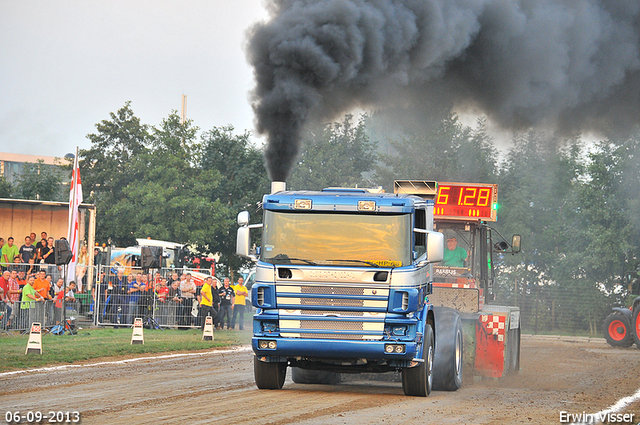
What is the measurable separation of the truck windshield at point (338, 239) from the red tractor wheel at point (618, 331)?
59.1 ft

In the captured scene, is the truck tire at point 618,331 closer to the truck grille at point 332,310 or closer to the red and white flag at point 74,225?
the red and white flag at point 74,225

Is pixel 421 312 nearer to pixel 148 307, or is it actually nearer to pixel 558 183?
pixel 148 307

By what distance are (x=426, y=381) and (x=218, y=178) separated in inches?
1265

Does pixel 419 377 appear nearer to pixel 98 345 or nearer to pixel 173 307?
pixel 98 345

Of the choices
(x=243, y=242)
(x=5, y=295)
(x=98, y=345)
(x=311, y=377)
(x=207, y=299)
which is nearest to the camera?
(x=243, y=242)

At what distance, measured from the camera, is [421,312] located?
1177 cm

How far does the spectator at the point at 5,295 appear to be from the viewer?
20.9m

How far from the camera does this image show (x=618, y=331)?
2752cm

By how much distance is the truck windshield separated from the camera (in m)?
11.4

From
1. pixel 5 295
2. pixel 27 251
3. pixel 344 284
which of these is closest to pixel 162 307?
pixel 27 251

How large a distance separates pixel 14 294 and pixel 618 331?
1844cm

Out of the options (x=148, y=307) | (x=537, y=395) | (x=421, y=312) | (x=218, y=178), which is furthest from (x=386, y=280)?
(x=218, y=178)

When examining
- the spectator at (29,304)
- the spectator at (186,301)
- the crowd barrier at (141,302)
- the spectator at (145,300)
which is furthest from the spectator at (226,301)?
the spectator at (29,304)

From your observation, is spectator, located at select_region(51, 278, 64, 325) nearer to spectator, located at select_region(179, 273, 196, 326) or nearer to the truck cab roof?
spectator, located at select_region(179, 273, 196, 326)
